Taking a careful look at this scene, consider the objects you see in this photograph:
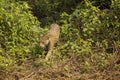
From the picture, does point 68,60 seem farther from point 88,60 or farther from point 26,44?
point 26,44

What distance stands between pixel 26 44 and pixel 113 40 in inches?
75.4

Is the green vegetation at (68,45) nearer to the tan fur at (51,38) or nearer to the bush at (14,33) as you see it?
the bush at (14,33)

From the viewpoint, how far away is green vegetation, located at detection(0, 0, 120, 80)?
650 centimetres

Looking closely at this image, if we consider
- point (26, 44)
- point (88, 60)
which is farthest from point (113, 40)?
point (26, 44)

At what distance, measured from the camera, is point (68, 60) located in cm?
686

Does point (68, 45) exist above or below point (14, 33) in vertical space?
below

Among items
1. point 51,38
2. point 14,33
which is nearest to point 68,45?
point 51,38

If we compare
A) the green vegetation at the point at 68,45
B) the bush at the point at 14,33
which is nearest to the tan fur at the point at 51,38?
the green vegetation at the point at 68,45

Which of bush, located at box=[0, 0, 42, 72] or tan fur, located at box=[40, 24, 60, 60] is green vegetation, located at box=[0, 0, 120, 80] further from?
tan fur, located at box=[40, 24, 60, 60]

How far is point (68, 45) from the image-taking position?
23.7 ft

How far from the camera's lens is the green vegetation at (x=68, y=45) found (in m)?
6.50

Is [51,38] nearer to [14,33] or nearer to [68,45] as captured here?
[68,45]

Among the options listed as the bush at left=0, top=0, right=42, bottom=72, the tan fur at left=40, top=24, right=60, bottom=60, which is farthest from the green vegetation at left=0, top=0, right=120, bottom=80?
the tan fur at left=40, top=24, right=60, bottom=60

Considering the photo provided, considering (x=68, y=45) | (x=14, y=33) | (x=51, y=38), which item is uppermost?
(x=14, y=33)
